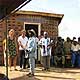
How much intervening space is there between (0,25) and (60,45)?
11.7ft

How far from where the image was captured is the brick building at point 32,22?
1877cm

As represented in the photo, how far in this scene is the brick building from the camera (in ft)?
61.6

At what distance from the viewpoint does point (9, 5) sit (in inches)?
347

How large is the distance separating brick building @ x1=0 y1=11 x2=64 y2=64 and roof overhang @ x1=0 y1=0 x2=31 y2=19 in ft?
30.3

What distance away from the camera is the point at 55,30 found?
20031 mm

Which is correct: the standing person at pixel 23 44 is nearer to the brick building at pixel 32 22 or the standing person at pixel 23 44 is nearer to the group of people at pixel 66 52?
the group of people at pixel 66 52

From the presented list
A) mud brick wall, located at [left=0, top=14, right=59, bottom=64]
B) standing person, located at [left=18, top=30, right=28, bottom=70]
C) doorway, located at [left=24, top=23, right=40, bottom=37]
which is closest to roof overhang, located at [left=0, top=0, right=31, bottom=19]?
standing person, located at [left=18, top=30, right=28, bottom=70]

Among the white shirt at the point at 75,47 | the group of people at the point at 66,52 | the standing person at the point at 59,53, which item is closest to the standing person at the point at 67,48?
the group of people at the point at 66,52

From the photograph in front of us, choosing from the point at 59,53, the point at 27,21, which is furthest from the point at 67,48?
the point at 27,21

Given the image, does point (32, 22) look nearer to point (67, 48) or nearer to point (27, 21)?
point (27, 21)

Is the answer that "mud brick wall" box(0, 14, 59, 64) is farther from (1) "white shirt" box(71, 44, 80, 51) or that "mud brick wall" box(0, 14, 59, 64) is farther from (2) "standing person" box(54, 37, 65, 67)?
(1) "white shirt" box(71, 44, 80, 51)

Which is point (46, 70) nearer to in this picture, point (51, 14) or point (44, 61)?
point (44, 61)

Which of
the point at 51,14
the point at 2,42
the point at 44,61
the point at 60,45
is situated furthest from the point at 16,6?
the point at 51,14

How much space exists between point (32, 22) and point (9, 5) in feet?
34.1
